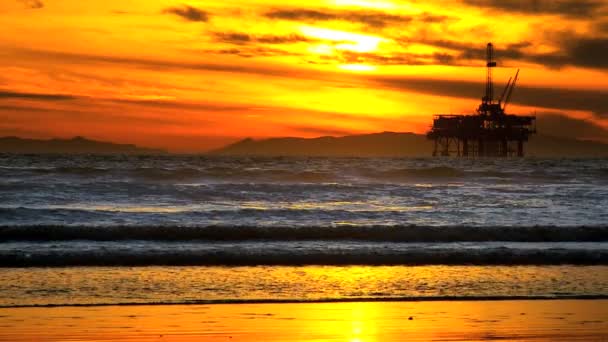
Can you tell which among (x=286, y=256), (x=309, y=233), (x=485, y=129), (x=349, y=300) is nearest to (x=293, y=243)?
(x=309, y=233)

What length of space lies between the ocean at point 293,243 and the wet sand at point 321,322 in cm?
58

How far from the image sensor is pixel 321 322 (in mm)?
8875

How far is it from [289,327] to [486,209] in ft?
64.8

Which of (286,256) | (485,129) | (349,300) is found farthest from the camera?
(485,129)

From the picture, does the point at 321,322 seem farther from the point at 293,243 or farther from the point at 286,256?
the point at 293,243

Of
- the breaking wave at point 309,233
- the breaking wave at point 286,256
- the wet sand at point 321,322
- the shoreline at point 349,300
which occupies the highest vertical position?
the wet sand at point 321,322

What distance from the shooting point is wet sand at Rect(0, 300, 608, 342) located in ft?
26.8

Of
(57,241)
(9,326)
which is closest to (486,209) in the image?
(57,241)

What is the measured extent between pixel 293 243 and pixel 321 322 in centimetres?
899

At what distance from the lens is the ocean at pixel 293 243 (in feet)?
37.1

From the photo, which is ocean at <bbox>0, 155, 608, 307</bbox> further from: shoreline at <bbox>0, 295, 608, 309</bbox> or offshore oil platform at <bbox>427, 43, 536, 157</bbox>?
offshore oil platform at <bbox>427, 43, 536, 157</bbox>

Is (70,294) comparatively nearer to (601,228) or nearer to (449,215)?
(601,228)

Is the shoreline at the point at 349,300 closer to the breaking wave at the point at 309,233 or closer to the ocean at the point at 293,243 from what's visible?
the ocean at the point at 293,243

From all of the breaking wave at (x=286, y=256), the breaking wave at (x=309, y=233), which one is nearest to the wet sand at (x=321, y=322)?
the breaking wave at (x=286, y=256)
